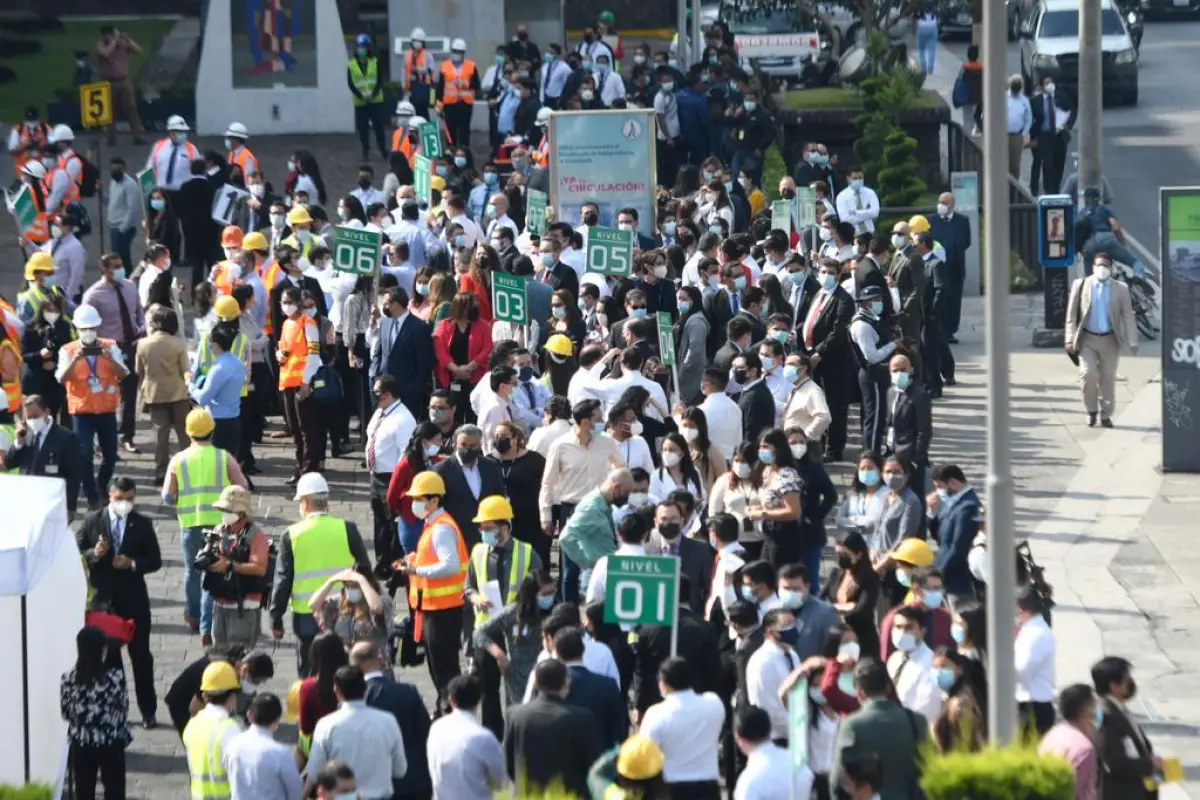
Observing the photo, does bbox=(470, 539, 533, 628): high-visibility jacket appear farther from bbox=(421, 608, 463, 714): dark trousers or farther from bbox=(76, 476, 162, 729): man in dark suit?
bbox=(76, 476, 162, 729): man in dark suit

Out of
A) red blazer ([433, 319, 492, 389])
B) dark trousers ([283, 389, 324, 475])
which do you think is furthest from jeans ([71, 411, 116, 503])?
red blazer ([433, 319, 492, 389])

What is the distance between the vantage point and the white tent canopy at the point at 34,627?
13.2m

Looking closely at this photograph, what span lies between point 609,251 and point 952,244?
552cm

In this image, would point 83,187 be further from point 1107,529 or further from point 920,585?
point 920,585

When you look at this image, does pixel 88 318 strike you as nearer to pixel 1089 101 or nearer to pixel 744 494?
pixel 744 494

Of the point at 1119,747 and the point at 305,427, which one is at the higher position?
the point at 305,427

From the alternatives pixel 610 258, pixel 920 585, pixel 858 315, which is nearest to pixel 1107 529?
pixel 858 315

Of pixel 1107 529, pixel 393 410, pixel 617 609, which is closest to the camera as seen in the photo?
pixel 617 609

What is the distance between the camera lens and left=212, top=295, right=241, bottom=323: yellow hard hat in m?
20.1

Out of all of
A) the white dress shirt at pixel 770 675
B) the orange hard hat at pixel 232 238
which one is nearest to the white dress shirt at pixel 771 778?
the white dress shirt at pixel 770 675

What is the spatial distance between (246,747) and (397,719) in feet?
2.98

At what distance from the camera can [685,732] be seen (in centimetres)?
1253

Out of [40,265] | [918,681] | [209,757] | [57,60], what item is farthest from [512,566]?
[57,60]

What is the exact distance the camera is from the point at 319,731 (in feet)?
40.6
